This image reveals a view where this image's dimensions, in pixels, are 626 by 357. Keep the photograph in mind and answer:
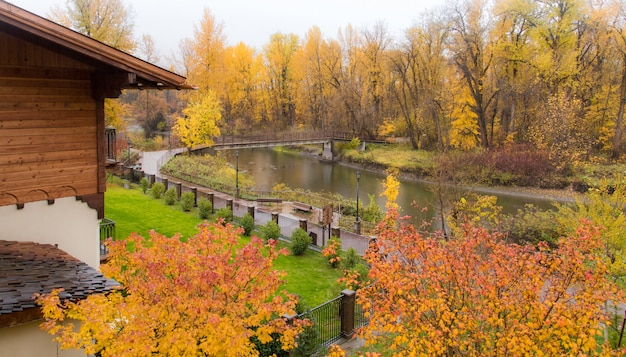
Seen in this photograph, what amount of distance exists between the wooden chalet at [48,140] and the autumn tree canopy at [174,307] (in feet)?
1.93

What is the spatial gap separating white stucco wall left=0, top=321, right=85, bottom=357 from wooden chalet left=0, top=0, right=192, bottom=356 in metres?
0.01

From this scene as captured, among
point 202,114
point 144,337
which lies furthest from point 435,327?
point 202,114

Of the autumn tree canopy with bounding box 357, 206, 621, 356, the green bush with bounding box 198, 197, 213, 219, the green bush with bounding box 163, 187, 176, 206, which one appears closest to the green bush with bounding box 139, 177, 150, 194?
the green bush with bounding box 163, 187, 176, 206

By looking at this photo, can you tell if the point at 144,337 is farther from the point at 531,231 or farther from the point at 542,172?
the point at 542,172

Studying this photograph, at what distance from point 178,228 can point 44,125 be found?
12.7 metres

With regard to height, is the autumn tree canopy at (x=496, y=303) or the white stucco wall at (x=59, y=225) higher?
the white stucco wall at (x=59, y=225)

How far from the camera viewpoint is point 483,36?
42438mm

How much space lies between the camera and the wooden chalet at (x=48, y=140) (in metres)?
6.42

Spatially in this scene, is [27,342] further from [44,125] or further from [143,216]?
[143,216]

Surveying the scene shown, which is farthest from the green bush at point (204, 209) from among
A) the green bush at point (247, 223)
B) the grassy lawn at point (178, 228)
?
the green bush at point (247, 223)

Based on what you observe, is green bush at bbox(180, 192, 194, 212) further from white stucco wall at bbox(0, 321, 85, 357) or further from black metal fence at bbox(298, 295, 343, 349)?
white stucco wall at bbox(0, 321, 85, 357)

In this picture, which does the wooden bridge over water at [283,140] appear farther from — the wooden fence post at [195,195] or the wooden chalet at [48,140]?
the wooden chalet at [48,140]

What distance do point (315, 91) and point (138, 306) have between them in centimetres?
5646

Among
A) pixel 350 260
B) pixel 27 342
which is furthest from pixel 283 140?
pixel 27 342
